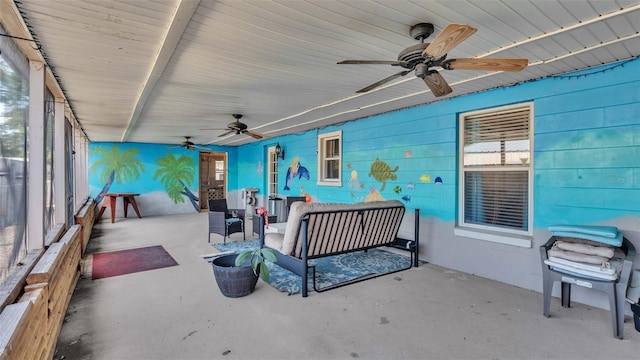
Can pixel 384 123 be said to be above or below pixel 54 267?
above

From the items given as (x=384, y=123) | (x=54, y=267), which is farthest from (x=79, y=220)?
(x=384, y=123)

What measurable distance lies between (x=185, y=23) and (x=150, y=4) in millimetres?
253

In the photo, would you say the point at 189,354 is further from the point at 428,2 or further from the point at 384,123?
the point at 384,123

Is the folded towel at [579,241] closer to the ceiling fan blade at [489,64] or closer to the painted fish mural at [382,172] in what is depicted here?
the ceiling fan blade at [489,64]

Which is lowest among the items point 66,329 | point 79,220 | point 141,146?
point 66,329

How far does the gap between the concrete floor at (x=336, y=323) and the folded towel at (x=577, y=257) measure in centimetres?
59

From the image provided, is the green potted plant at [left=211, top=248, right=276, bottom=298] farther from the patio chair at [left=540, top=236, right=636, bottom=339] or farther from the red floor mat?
the patio chair at [left=540, top=236, right=636, bottom=339]

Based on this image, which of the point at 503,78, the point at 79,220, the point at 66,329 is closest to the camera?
the point at 66,329

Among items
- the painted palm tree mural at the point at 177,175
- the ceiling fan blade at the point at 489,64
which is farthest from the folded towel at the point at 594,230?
the painted palm tree mural at the point at 177,175

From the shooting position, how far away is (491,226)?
405cm

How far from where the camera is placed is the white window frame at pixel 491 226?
3.63 metres

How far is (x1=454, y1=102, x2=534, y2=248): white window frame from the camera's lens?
3.63 meters

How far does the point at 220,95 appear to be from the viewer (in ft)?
14.0

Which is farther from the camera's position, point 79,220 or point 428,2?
point 79,220
